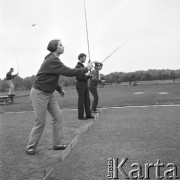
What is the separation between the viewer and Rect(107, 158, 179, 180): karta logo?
386 cm

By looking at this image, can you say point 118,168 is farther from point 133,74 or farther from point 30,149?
point 133,74

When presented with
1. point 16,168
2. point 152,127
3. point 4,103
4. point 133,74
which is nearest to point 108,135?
point 152,127

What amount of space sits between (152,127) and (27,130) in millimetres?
3078

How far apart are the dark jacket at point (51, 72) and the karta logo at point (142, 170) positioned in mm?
1649

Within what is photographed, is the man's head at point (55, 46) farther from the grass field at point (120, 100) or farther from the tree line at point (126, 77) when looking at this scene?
the tree line at point (126, 77)

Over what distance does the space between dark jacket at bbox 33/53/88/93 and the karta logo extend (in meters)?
1.65

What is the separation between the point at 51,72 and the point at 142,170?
7.20 feet

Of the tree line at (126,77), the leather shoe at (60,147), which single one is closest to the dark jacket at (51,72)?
the leather shoe at (60,147)

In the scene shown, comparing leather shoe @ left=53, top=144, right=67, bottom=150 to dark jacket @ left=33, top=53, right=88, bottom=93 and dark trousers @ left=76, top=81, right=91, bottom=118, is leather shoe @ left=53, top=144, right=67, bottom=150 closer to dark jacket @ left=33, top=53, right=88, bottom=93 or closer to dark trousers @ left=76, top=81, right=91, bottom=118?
dark jacket @ left=33, top=53, right=88, bottom=93

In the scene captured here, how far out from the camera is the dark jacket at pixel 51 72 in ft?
16.9

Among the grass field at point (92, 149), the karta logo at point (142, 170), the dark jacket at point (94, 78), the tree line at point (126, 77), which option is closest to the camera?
the karta logo at point (142, 170)

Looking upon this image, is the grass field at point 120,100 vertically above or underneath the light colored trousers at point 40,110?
underneath

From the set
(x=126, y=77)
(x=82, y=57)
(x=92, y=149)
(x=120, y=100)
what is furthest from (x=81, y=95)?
(x=126, y=77)

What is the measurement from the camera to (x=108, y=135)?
657cm
